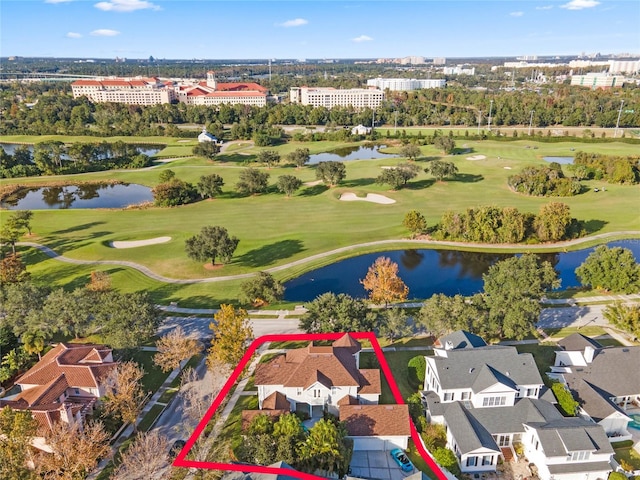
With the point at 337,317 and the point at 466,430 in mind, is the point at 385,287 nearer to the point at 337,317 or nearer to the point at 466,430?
the point at 337,317

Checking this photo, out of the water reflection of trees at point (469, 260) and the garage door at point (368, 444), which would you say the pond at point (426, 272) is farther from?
the garage door at point (368, 444)

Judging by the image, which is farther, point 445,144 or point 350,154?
point 350,154

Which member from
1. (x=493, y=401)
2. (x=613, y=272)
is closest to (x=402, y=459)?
(x=493, y=401)

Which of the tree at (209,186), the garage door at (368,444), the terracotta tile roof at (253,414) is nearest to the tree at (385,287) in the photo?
the garage door at (368,444)

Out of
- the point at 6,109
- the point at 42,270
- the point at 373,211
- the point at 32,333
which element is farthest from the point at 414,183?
the point at 6,109

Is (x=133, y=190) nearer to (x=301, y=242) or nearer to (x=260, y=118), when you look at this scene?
(x=301, y=242)
